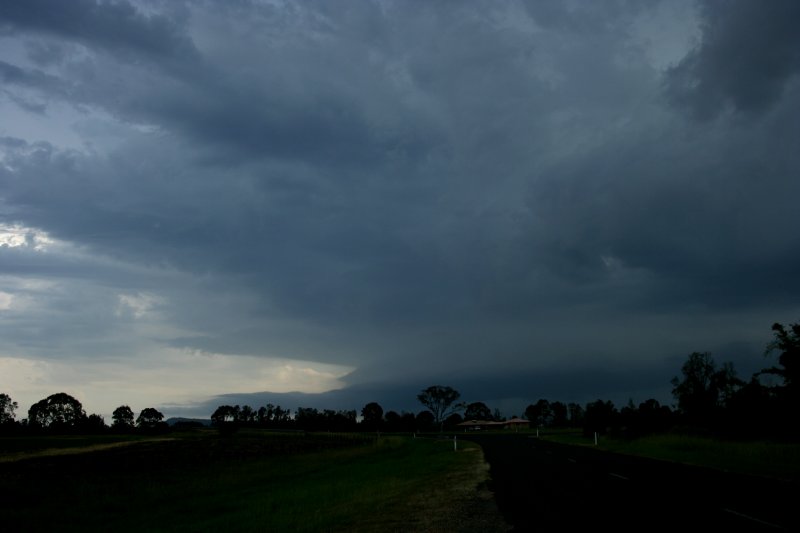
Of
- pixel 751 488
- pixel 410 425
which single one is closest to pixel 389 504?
pixel 751 488

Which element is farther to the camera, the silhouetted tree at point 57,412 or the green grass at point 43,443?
the silhouetted tree at point 57,412

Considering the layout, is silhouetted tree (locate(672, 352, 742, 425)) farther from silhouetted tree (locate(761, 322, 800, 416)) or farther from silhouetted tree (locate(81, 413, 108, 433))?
silhouetted tree (locate(81, 413, 108, 433))

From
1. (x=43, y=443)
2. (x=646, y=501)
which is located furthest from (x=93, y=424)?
(x=646, y=501)

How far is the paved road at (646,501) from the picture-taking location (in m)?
11.8

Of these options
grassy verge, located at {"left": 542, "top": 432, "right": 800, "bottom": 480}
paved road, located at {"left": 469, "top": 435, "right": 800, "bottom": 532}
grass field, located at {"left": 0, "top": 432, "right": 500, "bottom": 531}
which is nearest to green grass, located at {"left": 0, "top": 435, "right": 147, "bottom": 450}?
grass field, located at {"left": 0, "top": 432, "right": 500, "bottom": 531}

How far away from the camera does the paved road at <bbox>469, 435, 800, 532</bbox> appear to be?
38.6 ft

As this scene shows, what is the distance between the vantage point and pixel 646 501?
15.0 metres

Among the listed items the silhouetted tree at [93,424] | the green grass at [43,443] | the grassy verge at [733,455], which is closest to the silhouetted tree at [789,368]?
the grassy verge at [733,455]

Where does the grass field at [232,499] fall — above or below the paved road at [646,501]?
below

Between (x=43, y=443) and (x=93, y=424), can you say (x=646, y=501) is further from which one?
(x=93, y=424)

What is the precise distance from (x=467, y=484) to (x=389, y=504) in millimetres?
5225

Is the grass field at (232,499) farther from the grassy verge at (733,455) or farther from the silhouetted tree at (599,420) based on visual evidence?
the silhouetted tree at (599,420)

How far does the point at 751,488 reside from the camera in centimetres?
1738

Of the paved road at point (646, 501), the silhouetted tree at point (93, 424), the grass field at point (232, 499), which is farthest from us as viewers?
the silhouetted tree at point (93, 424)
